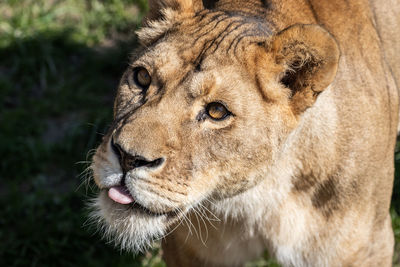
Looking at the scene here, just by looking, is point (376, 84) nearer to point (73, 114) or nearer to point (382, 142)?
point (382, 142)

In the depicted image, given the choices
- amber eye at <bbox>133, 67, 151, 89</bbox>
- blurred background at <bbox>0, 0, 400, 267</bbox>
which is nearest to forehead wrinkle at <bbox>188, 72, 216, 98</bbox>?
amber eye at <bbox>133, 67, 151, 89</bbox>

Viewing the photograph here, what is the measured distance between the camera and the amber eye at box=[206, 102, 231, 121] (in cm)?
274

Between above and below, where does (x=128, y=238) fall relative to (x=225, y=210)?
below

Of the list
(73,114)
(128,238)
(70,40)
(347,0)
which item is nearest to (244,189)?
(128,238)

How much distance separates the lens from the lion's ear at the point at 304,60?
8.72ft

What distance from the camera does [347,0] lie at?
3459 mm

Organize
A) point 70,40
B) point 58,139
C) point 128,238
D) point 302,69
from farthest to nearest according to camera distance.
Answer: point 70,40 < point 58,139 < point 128,238 < point 302,69

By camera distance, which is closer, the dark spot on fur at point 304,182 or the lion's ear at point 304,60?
the lion's ear at point 304,60

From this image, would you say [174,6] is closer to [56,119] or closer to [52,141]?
[52,141]

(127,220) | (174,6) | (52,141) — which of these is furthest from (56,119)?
(127,220)

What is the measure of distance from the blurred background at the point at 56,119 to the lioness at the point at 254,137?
3.49ft

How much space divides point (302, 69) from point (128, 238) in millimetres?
1105

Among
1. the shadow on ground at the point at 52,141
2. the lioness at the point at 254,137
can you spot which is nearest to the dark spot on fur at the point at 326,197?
the lioness at the point at 254,137

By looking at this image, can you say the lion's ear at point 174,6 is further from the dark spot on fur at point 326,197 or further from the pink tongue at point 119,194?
the dark spot on fur at point 326,197
